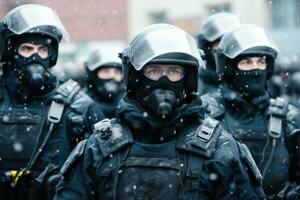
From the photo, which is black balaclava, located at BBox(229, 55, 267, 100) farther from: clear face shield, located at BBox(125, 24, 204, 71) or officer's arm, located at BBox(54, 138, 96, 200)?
officer's arm, located at BBox(54, 138, 96, 200)

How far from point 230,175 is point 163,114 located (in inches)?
17.5

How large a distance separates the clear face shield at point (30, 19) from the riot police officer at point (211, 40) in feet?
7.62

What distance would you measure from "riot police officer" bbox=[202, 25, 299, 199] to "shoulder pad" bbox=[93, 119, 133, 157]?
5.82 feet

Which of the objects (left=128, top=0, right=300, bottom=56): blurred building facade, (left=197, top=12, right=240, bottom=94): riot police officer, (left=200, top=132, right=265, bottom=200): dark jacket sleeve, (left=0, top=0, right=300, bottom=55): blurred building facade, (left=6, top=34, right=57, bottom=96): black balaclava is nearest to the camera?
(left=200, top=132, right=265, bottom=200): dark jacket sleeve

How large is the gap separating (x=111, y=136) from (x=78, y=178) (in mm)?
270

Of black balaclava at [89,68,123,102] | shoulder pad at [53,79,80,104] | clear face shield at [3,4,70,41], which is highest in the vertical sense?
clear face shield at [3,4,70,41]

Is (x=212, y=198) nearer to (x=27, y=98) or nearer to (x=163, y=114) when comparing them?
(x=163, y=114)

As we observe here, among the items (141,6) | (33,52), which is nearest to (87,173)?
(33,52)

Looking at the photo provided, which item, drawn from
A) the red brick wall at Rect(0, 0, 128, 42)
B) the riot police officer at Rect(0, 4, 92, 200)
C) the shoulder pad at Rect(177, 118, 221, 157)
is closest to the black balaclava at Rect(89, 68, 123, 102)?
the riot police officer at Rect(0, 4, 92, 200)

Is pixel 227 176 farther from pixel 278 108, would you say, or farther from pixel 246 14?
pixel 246 14

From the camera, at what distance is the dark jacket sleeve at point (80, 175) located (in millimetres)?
4191

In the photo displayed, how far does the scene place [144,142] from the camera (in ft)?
14.0

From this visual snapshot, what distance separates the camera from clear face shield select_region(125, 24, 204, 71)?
4.33 metres

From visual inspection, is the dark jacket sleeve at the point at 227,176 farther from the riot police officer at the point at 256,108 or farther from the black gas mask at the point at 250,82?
the black gas mask at the point at 250,82
